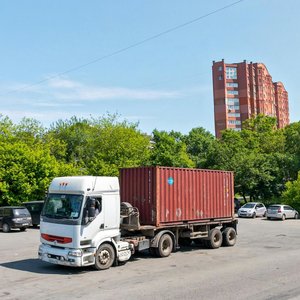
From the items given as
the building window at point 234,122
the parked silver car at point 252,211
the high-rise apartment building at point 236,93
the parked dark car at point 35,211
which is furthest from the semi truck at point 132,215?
the building window at point 234,122

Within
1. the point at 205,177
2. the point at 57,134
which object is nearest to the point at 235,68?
the point at 57,134

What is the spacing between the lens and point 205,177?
669 inches

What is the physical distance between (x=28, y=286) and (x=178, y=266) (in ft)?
15.6

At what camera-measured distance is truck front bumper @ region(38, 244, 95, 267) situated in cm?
1165

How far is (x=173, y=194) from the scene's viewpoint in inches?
606

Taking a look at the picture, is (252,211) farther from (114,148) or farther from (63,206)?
(63,206)

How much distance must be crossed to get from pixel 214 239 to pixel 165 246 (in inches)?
120

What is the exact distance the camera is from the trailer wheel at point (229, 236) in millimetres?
17797

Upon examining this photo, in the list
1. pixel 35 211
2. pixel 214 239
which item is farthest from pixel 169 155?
pixel 214 239

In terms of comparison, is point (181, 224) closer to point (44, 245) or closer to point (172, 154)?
point (44, 245)

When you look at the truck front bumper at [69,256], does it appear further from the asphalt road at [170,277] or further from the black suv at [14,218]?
the black suv at [14,218]

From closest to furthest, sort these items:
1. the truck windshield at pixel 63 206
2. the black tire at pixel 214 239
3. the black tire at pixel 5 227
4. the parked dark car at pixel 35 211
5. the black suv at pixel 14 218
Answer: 1. the truck windshield at pixel 63 206
2. the black tire at pixel 214 239
3. the black suv at pixel 14 218
4. the black tire at pixel 5 227
5. the parked dark car at pixel 35 211

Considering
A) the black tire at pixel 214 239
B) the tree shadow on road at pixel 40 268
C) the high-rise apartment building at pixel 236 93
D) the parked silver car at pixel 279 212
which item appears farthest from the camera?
the high-rise apartment building at pixel 236 93

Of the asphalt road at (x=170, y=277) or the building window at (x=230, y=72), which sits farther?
the building window at (x=230, y=72)
